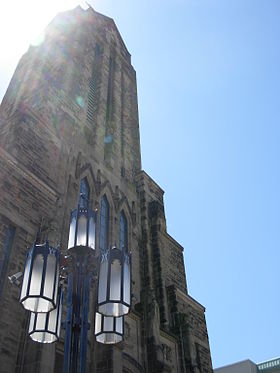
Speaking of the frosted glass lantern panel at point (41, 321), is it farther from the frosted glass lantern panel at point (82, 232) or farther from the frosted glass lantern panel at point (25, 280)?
the frosted glass lantern panel at point (82, 232)

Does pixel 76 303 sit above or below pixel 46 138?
below

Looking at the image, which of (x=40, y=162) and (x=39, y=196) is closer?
(x=39, y=196)

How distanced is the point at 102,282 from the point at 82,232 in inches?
39.7

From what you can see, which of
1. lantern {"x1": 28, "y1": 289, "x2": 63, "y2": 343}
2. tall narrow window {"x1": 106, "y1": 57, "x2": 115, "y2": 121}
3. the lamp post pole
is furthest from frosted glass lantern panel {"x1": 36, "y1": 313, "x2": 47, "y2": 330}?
tall narrow window {"x1": 106, "y1": 57, "x2": 115, "y2": 121}

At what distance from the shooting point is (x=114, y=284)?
6125 mm

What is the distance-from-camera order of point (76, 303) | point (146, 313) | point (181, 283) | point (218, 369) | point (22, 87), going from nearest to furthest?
point (76, 303)
point (146, 313)
point (181, 283)
point (22, 87)
point (218, 369)

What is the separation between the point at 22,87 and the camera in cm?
2197

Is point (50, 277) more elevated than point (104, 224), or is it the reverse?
point (104, 224)

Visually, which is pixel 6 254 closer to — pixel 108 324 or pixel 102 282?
pixel 108 324

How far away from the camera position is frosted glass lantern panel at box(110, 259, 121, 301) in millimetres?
6012

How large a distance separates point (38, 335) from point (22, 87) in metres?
17.5

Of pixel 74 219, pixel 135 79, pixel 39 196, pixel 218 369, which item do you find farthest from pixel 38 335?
pixel 218 369

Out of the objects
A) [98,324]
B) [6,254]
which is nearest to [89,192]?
[6,254]

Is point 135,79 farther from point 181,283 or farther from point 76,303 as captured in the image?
point 76,303
